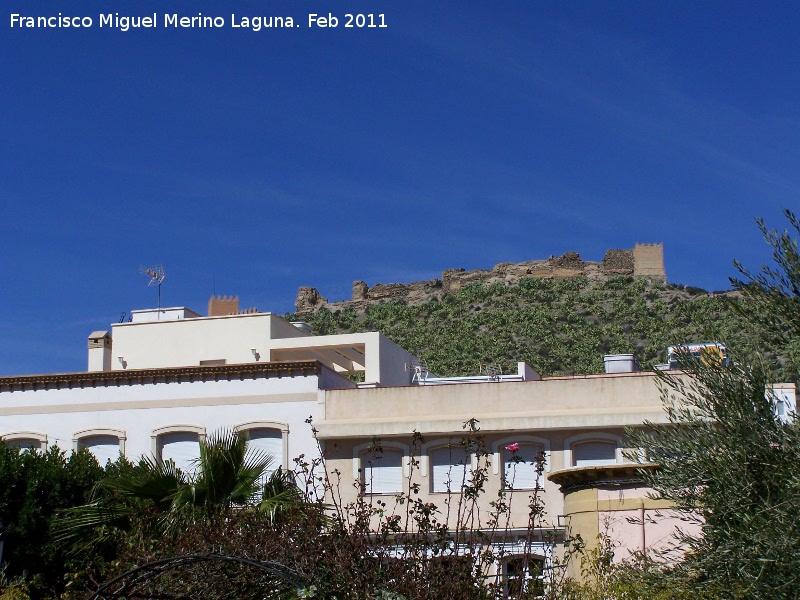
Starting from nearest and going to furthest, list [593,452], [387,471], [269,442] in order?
[593,452], [387,471], [269,442]

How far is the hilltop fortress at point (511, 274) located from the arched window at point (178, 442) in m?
73.4

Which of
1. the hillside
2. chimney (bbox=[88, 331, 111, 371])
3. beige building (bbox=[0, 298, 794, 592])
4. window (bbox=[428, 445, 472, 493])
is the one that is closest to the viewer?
beige building (bbox=[0, 298, 794, 592])

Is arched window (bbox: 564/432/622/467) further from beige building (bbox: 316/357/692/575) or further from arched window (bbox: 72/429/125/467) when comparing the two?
arched window (bbox: 72/429/125/467)

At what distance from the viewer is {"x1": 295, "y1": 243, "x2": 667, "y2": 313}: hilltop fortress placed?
336ft

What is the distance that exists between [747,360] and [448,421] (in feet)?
55.1

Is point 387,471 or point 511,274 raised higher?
point 511,274

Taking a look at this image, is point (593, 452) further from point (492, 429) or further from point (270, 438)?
point (270, 438)

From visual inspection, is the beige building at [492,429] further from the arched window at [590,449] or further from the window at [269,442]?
the window at [269,442]

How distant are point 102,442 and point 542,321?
2226 inches

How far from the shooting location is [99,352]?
123 feet

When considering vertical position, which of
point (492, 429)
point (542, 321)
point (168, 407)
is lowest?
point (492, 429)

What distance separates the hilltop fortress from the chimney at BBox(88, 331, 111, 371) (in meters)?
67.7

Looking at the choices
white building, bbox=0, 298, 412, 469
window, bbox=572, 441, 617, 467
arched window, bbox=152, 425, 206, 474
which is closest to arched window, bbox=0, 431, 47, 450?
white building, bbox=0, 298, 412, 469

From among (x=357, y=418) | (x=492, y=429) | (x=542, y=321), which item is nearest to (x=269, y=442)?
(x=357, y=418)
